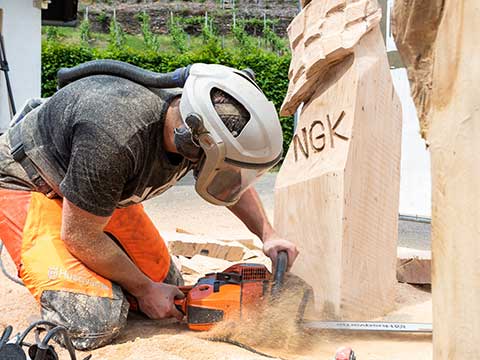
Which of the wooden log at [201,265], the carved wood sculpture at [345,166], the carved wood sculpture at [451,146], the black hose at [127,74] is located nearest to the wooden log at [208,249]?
the wooden log at [201,265]

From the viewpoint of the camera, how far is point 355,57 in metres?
3.03

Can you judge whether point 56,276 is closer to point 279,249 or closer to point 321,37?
point 279,249

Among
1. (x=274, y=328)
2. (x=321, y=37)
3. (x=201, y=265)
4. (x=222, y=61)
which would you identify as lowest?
(x=201, y=265)

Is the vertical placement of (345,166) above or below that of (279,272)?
above

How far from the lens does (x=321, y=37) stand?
3168 millimetres

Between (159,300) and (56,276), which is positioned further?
(159,300)

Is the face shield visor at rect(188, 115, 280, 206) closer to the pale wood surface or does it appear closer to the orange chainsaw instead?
the orange chainsaw

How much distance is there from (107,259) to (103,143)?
1.70 ft

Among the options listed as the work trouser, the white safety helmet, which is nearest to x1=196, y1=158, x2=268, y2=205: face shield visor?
the white safety helmet

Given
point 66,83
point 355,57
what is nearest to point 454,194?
point 355,57

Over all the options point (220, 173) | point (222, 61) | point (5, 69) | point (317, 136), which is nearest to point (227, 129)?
point (220, 173)

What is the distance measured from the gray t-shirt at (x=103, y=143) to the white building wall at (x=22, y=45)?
315 inches

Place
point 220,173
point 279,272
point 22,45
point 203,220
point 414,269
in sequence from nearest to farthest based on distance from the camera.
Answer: point 220,173
point 279,272
point 414,269
point 203,220
point 22,45

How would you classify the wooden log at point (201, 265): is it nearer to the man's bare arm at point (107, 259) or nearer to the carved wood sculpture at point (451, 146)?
the man's bare arm at point (107, 259)
